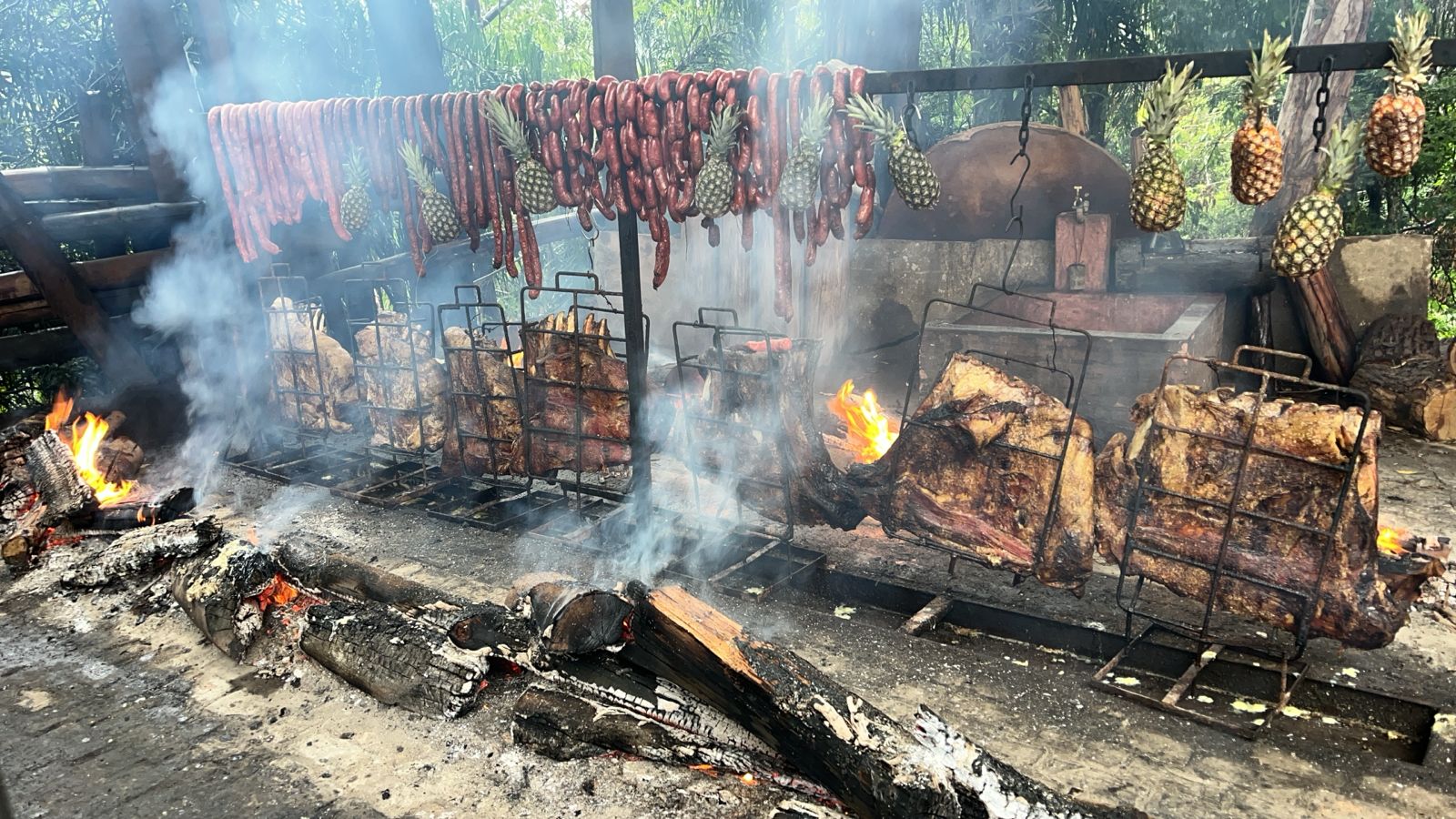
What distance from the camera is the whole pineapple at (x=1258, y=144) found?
13.2ft

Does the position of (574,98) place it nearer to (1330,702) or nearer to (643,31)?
(1330,702)

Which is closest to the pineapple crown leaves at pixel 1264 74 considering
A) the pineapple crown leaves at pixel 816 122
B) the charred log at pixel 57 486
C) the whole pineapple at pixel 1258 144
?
the whole pineapple at pixel 1258 144

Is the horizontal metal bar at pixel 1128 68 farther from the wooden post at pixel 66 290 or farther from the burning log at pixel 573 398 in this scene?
the wooden post at pixel 66 290

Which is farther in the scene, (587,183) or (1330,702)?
(587,183)

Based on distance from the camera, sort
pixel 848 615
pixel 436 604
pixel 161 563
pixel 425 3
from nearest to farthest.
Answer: pixel 436 604 → pixel 848 615 → pixel 161 563 → pixel 425 3

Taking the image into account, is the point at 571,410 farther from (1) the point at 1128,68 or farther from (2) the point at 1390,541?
(2) the point at 1390,541

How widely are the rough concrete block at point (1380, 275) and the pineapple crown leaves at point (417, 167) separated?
937 centimetres

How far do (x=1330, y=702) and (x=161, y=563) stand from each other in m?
6.81

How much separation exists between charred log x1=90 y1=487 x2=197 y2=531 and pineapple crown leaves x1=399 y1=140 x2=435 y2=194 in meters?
2.97

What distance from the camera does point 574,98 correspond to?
5.98 m

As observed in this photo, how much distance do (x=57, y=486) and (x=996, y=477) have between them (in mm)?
6637

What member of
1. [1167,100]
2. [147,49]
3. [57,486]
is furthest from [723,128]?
[147,49]

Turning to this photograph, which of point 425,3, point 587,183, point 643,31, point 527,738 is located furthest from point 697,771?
point 643,31

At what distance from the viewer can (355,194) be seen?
723 centimetres
